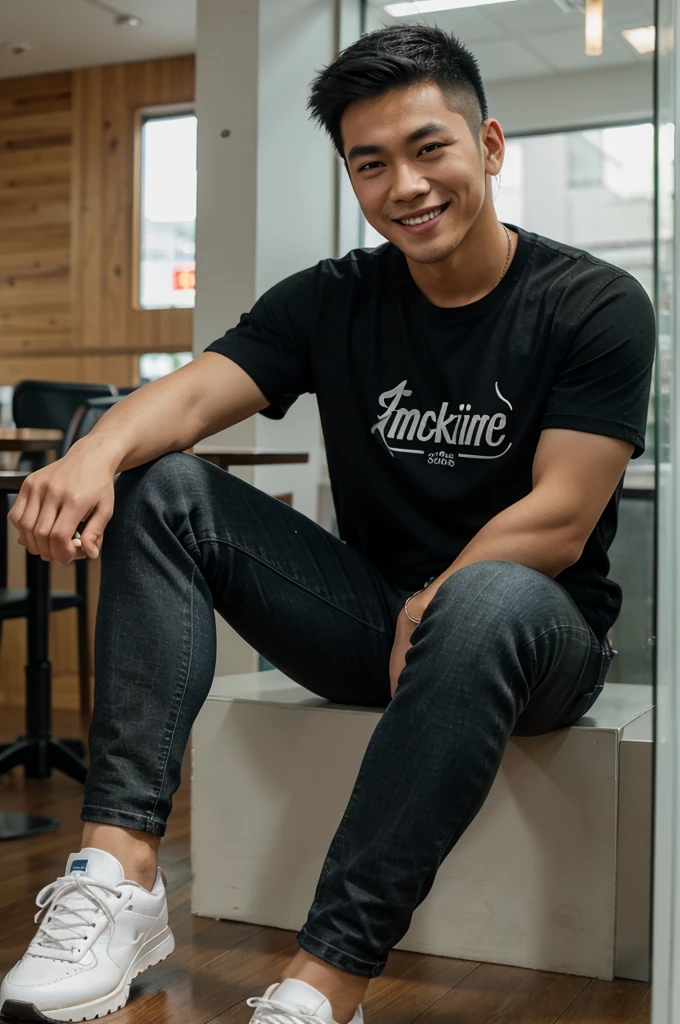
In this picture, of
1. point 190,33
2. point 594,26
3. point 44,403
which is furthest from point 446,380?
point 190,33

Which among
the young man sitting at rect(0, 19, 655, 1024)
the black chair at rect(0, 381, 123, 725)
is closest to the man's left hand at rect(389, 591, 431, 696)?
the young man sitting at rect(0, 19, 655, 1024)

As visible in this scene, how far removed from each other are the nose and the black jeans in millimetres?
356

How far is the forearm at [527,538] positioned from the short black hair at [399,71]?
0.45 m

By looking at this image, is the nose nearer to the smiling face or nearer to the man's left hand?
the smiling face

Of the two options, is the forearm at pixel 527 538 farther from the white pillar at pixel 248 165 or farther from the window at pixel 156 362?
the window at pixel 156 362

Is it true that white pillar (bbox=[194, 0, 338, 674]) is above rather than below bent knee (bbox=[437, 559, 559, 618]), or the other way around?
above

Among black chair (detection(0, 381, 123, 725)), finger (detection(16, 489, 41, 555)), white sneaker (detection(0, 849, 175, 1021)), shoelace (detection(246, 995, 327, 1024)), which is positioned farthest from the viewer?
black chair (detection(0, 381, 123, 725))

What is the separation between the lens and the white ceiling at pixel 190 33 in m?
2.40

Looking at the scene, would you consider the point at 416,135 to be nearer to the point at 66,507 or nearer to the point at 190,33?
the point at 66,507

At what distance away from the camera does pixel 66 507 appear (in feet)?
3.79

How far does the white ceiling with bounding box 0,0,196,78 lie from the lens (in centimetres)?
481

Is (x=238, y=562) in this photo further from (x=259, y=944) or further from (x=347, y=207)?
(x=347, y=207)

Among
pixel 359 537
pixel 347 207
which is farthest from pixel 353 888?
pixel 347 207

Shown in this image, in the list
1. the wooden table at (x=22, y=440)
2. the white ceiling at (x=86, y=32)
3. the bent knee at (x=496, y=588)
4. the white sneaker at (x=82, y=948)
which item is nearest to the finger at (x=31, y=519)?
the white sneaker at (x=82, y=948)
